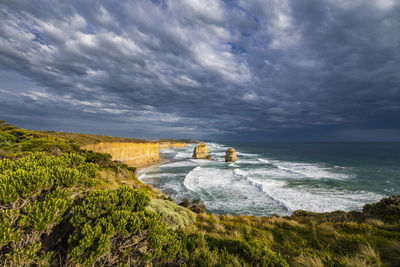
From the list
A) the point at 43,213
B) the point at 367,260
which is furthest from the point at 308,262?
the point at 43,213

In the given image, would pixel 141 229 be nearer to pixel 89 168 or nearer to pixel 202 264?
pixel 202 264

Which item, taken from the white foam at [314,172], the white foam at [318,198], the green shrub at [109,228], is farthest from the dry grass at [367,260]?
the white foam at [314,172]

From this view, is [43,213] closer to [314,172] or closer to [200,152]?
[314,172]

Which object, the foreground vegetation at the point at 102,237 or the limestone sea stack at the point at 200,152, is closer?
the foreground vegetation at the point at 102,237

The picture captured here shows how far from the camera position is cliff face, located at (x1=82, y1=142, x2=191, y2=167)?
36.7 m

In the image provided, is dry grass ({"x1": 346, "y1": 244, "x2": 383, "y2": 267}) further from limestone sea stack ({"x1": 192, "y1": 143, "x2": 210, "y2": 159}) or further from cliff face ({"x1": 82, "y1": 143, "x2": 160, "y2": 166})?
limestone sea stack ({"x1": 192, "y1": 143, "x2": 210, "y2": 159})

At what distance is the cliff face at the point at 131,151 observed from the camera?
A: 120 feet

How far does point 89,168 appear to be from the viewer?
5.89 m

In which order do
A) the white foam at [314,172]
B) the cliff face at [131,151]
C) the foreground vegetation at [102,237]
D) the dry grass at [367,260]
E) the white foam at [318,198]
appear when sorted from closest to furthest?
the foreground vegetation at [102,237] < the dry grass at [367,260] < the white foam at [318,198] < the white foam at [314,172] < the cliff face at [131,151]

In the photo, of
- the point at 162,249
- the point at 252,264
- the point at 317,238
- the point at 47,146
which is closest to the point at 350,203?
the point at 317,238

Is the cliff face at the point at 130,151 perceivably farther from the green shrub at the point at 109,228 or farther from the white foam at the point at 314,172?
the white foam at the point at 314,172

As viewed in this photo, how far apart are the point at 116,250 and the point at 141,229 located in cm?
59

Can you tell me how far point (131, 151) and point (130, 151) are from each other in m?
0.37

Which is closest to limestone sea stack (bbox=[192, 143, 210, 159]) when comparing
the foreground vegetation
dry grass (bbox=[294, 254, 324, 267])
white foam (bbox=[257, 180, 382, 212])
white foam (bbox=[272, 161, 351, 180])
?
white foam (bbox=[272, 161, 351, 180])
